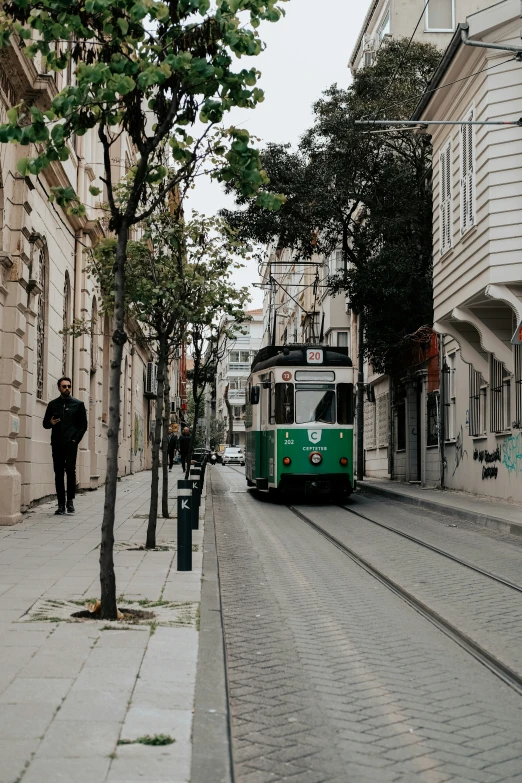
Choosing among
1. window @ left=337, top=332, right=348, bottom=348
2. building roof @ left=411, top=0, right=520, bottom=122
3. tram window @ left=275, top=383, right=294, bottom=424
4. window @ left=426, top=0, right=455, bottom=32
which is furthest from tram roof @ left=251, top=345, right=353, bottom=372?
window @ left=337, top=332, right=348, bottom=348

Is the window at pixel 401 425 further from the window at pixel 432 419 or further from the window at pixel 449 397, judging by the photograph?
the window at pixel 449 397

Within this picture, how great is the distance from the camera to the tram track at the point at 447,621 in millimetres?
6160

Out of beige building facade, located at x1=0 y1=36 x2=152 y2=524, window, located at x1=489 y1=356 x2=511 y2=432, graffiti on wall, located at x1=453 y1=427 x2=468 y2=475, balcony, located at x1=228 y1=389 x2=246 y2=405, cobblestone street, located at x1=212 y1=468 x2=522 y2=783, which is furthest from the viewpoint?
balcony, located at x1=228 y1=389 x2=246 y2=405

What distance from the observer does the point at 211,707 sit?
4926mm

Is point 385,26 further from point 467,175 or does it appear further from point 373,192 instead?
point 467,175

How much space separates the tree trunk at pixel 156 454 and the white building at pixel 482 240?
6276 mm

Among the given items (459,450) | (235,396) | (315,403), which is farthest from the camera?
(235,396)

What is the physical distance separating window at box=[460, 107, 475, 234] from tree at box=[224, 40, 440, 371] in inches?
228

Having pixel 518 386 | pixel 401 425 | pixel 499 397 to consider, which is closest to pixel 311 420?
pixel 499 397

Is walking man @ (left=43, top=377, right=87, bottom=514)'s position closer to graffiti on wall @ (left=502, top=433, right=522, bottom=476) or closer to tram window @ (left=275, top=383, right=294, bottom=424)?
tram window @ (left=275, top=383, right=294, bottom=424)

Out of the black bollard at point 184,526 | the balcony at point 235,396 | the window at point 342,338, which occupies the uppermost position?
the balcony at point 235,396

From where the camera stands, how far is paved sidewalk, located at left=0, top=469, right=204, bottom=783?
4000 millimetres

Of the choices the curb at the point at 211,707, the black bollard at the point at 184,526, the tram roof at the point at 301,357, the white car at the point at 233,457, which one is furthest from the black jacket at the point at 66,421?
the white car at the point at 233,457

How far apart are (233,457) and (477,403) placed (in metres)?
52.7
